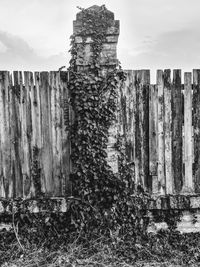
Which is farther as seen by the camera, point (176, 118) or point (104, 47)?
point (176, 118)

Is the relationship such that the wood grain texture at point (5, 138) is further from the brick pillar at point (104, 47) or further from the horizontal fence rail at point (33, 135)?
the brick pillar at point (104, 47)

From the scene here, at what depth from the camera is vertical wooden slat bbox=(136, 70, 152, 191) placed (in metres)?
5.25

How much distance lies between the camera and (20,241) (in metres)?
5.03

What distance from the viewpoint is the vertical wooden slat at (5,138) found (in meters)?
5.20

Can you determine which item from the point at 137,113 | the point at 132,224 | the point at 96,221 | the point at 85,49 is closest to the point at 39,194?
the point at 96,221

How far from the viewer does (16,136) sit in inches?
206

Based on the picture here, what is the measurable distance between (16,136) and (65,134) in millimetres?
721

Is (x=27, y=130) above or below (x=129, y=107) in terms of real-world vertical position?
below

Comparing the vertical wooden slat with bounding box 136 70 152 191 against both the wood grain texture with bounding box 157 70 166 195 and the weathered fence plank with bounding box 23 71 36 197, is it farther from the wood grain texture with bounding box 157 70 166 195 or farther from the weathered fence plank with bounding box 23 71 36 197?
the weathered fence plank with bounding box 23 71 36 197

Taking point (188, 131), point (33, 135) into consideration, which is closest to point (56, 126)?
point (33, 135)

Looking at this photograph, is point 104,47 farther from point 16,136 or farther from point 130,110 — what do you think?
point 16,136

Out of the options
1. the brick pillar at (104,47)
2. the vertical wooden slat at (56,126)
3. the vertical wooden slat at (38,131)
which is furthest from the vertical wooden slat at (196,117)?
the vertical wooden slat at (38,131)

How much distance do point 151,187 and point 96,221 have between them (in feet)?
3.18

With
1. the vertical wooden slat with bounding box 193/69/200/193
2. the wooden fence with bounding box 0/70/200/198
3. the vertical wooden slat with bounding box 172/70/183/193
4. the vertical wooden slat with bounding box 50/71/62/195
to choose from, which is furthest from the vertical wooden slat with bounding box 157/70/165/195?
the vertical wooden slat with bounding box 50/71/62/195
